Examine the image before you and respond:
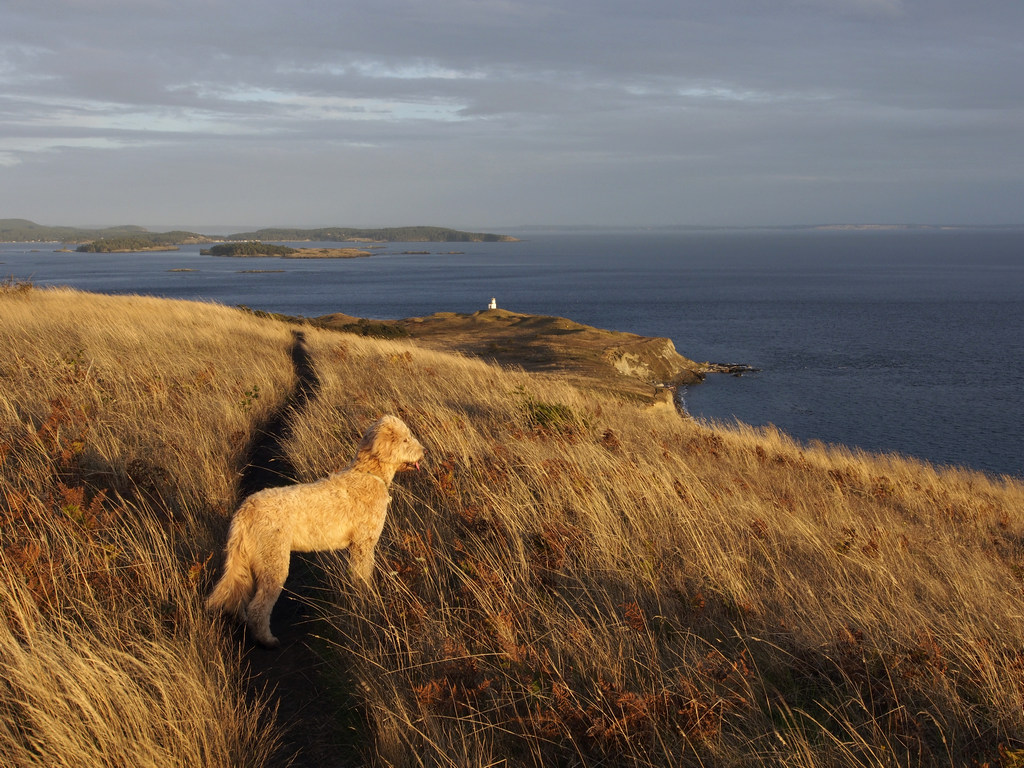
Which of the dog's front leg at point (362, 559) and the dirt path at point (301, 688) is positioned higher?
the dog's front leg at point (362, 559)

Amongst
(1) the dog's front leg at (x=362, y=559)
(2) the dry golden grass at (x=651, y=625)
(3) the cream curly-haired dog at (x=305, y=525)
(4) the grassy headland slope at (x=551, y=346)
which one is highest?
(3) the cream curly-haired dog at (x=305, y=525)

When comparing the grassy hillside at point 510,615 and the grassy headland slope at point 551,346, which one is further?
the grassy headland slope at point 551,346

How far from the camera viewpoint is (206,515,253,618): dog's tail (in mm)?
4070

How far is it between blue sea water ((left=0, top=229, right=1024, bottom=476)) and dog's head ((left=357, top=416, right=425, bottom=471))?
28.0 m

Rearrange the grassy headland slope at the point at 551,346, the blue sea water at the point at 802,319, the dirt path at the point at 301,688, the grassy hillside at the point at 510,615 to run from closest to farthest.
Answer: the grassy hillside at the point at 510,615 < the dirt path at the point at 301,688 < the grassy headland slope at the point at 551,346 < the blue sea water at the point at 802,319

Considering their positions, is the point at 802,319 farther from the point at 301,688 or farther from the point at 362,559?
the point at 301,688

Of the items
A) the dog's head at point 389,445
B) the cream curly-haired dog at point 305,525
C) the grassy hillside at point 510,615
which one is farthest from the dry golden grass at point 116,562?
the dog's head at point 389,445

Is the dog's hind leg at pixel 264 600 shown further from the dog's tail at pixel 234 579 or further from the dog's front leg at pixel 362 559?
the dog's front leg at pixel 362 559

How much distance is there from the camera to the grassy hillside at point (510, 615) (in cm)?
320

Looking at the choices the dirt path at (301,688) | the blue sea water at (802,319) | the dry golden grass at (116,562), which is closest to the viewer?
the dry golden grass at (116,562)

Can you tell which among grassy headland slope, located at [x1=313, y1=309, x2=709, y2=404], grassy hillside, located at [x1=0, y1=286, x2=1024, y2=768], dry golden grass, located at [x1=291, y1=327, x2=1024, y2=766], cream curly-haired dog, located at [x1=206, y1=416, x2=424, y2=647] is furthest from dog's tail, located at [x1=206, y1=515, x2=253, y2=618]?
grassy headland slope, located at [x1=313, y1=309, x2=709, y2=404]

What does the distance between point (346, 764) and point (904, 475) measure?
44.5 feet

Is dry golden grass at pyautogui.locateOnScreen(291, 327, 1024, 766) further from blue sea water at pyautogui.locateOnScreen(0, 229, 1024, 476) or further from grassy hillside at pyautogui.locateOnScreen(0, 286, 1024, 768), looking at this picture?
blue sea water at pyautogui.locateOnScreen(0, 229, 1024, 476)

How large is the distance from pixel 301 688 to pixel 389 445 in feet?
5.09
